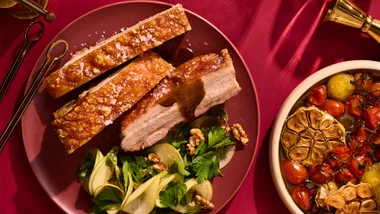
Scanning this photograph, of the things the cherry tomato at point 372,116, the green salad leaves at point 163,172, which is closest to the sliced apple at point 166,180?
the green salad leaves at point 163,172

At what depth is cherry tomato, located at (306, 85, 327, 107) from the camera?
9.96 feet

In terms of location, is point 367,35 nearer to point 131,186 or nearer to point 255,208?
point 255,208

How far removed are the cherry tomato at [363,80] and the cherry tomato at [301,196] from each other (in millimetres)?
657

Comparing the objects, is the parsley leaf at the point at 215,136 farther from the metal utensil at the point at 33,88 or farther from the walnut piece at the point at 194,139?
the metal utensil at the point at 33,88

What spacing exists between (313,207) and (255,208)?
346 millimetres

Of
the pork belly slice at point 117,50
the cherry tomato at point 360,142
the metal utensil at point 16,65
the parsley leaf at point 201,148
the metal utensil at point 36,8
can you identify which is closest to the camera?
the metal utensil at point 36,8

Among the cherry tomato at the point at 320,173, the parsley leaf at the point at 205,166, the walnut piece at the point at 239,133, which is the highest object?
the walnut piece at the point at 239,133

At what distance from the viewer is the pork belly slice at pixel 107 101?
8.86 ft

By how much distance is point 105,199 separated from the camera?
2.91 meters

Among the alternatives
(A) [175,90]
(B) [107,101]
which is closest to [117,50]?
(B) [107,101]

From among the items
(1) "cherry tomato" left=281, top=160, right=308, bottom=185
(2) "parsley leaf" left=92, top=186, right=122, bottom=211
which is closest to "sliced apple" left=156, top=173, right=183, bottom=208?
(2) "parsley leaf" left=92, top=186, right=122, bottom=211

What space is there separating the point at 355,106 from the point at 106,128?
4.65 ft

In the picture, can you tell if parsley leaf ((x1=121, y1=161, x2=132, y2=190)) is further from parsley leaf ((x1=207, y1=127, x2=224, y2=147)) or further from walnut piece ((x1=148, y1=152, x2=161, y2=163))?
parsley leaf ((x1=207, y1=127, x2=224, y2=147))

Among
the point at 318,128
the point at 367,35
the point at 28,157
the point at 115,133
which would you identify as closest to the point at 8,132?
the point at 28,157
